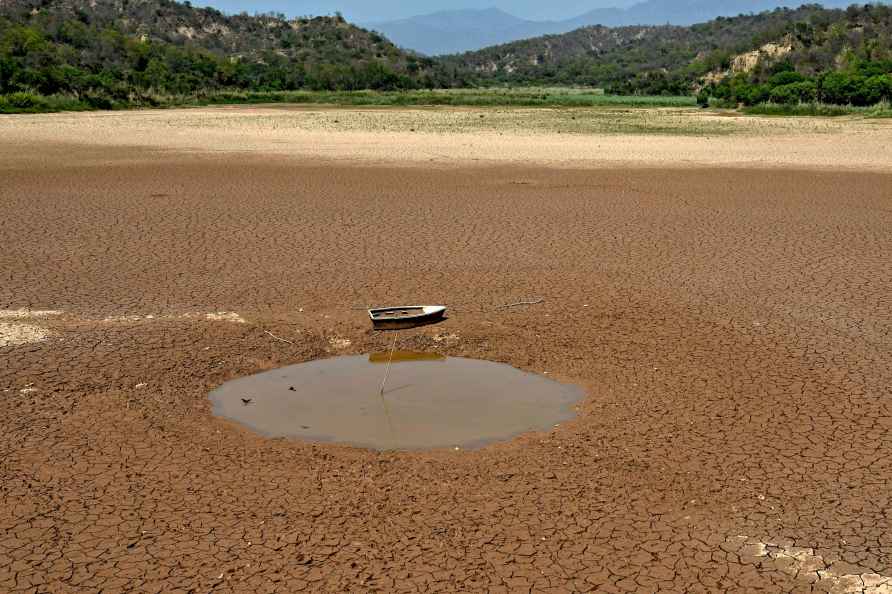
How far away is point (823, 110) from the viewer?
51.2m

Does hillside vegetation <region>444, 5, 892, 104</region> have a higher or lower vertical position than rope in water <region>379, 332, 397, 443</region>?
higher

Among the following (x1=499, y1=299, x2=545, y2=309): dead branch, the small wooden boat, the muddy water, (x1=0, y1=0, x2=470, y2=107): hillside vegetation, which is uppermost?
(x1=0, y1=0, x2=470, y2=107): hillside vegetation

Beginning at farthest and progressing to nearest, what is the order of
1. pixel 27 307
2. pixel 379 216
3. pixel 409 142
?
pixel 409 142
pixel 379 216
pixel 27 307

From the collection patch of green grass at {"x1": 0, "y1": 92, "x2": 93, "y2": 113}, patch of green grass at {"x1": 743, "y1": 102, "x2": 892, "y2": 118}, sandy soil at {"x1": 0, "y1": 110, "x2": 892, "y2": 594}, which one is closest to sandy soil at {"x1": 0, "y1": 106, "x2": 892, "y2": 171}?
patch of green grass at {"x1": 0, "y1": 92, "x2": 93, "y2": 113}

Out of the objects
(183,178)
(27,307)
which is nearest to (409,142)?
(183,178)

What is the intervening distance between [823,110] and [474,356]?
47.6 meters

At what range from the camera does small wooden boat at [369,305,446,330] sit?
10023 millimetres

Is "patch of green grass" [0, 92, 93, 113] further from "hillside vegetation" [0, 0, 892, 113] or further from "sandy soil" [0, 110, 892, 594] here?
"sandy soil" [0, 110, 892, 594]

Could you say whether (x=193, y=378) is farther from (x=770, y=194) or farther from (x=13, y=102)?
(x=13, y=102)

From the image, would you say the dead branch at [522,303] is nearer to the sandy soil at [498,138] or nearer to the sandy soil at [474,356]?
the sandy soil at [474,356]

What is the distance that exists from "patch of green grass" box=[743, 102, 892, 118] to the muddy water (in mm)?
44489

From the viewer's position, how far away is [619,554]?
18.4 feet

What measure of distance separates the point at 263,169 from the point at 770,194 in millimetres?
12240

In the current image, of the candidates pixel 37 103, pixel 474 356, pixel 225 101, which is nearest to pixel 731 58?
pixel 225 101
